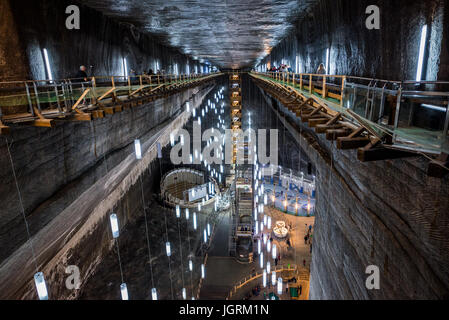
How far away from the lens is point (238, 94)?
96.2ft

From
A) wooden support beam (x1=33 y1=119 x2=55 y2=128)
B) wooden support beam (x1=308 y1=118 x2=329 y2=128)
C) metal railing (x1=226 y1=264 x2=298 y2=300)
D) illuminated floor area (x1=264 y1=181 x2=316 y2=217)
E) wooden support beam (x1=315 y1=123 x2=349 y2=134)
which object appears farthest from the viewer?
illuminated floor area (x1=264 y1=181 x2=316 y2=217)

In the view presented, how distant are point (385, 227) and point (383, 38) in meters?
3.55

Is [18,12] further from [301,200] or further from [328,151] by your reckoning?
[301,200]

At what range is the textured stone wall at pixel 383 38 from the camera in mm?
3602

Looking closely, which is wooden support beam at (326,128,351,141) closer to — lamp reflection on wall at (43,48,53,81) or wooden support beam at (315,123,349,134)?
wooden support beam at (315,123,349,134)

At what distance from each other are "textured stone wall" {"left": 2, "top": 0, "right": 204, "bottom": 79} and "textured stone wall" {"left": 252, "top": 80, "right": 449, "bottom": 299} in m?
7.55

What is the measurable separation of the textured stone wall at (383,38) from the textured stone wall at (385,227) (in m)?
1.60

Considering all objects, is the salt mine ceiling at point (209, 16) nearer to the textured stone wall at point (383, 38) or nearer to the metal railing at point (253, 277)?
the textured stone wall at point (383, 38)

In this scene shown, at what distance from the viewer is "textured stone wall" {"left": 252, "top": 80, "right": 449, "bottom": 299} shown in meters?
2.78

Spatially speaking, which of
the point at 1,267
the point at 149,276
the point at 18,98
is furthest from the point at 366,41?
the point at 149,276

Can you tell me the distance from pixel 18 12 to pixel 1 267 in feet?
17.8

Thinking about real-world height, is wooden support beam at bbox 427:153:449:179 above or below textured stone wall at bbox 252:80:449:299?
above

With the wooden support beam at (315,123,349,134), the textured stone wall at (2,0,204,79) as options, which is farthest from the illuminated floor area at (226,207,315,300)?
the textured stone wall at (2,0,204,79)

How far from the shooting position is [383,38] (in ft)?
16.3
